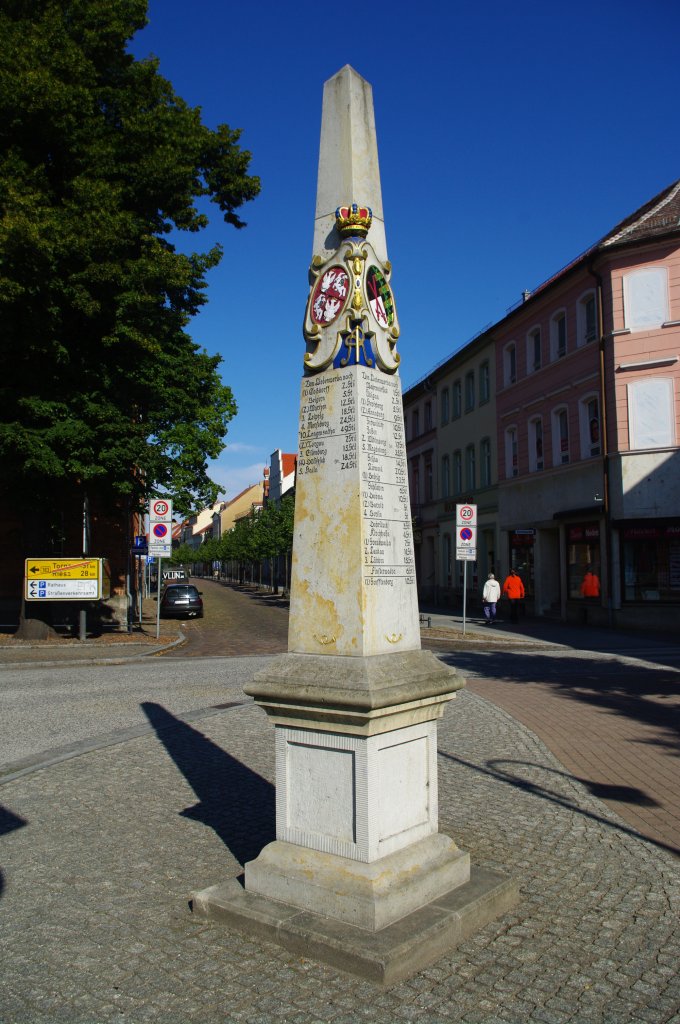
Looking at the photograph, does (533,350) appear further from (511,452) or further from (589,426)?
(589,426)

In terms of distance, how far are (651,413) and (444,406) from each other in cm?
1915

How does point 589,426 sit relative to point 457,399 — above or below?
below

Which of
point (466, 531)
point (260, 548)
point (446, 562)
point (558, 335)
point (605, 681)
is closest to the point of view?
point (605, 681)

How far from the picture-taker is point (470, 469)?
3853cm

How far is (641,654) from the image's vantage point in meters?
18.2

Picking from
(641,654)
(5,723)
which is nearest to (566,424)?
(641,654)

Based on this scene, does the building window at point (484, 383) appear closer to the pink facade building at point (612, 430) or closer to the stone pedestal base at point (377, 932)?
the pink facade building at point (612, 430)

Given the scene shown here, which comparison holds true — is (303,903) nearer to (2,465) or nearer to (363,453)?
(363,453)

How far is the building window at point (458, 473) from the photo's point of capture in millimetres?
39781

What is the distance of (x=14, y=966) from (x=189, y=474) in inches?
950

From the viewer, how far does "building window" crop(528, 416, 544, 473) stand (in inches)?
1222

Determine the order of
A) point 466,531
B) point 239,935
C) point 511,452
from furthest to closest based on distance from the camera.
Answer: point 511,452, point 466,531, point 239,935

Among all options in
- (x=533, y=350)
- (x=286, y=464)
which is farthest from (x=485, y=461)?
(x=286, y=464)

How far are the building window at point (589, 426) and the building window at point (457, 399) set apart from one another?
13.0 meters
